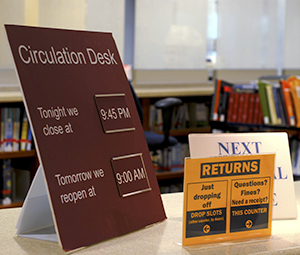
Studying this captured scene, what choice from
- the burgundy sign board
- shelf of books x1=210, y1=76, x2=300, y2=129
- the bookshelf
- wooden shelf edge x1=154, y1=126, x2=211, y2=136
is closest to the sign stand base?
the burgundy sign board

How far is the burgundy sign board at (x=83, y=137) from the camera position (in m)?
0.80

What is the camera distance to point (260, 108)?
3.45m

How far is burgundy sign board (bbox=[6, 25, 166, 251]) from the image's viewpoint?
2.62 feet

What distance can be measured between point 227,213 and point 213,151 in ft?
0.57

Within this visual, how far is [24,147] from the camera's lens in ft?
10.9

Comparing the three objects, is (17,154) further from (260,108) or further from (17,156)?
(260,108)

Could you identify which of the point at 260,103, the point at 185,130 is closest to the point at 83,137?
the point at 260,103

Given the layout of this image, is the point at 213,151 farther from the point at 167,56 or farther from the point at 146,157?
the point at 167,56

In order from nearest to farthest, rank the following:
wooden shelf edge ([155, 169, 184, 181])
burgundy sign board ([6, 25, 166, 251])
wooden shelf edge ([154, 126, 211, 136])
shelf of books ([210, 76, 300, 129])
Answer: burgundy sign board ([6, 25, 166, 251]) → shelf of books ([210, 76, 300, 129]) → wooden shelf edge ([155, 169, 184, 181]) → wooden shelf edge ([154, 126, 211, 136])

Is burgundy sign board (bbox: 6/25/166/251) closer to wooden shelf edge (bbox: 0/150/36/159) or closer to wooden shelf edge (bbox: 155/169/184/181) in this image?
wooden shelf edge (bbox: 0/150/36/159)

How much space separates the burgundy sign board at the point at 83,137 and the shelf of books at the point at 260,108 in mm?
2484

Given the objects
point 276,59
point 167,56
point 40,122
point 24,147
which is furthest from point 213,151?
point 276,59

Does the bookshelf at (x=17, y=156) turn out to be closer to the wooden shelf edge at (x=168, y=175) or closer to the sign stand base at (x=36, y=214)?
the wooden shelf edge at (x=168, y=175)

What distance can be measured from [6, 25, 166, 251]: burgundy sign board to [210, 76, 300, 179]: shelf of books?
2.48m
